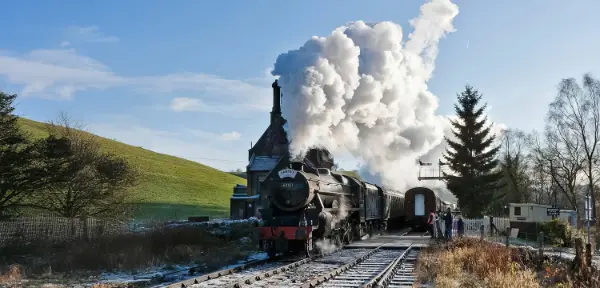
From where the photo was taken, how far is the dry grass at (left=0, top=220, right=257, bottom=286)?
1516 centimetres

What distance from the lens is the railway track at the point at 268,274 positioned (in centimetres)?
1170

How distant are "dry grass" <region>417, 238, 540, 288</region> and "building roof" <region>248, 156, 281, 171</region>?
34.2 meters

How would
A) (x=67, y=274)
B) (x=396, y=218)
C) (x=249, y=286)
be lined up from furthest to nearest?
(x=396, y=218) → (x=67, y=274) → (x=249, y=286)

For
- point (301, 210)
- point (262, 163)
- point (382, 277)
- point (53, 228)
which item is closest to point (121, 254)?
point (53, 228)

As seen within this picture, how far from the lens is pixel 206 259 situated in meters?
17.6

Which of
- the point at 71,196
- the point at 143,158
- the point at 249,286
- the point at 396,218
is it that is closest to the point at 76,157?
the point at 71,196

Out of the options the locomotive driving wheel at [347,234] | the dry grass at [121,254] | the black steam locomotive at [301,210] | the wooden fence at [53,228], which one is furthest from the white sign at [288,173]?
the wooden fence at [53,228]

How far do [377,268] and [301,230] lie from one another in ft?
10.1

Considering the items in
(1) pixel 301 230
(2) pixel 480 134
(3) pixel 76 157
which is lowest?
(1) pixel 301 230

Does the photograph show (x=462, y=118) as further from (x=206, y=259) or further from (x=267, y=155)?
(x=206, y=259)

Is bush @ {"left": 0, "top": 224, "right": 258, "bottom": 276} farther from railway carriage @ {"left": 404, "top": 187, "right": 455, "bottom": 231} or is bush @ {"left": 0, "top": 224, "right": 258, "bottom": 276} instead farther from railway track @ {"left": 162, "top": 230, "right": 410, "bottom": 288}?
railway carriage @ {"left": 404, "top": 187, "right": 455, "bottom": 231}

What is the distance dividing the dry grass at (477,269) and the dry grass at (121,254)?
6.07 meters

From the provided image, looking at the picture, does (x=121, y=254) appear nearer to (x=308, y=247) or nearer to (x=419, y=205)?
(x=308, y=247)

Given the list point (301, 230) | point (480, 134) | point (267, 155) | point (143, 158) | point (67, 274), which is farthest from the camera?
point (143, 158)
